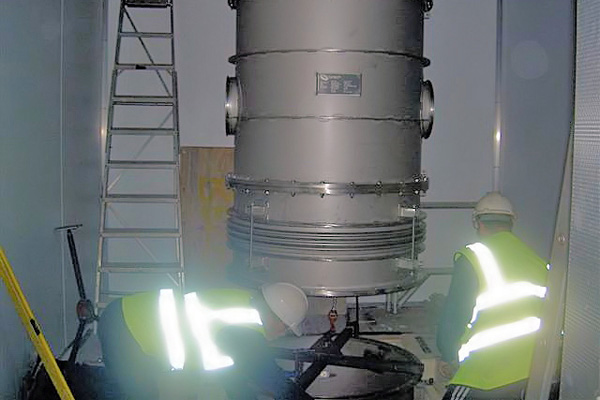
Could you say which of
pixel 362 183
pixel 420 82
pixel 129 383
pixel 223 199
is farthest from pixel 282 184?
pixel 223 199

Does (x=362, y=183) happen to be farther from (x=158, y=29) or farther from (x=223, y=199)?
(x=158, y=29)

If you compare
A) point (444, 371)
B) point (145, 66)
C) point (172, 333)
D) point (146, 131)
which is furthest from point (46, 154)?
point (444, 371)

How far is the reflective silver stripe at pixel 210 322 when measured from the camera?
10.2 ft

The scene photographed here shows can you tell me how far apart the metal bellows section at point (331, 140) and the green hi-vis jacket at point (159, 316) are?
0.99 m

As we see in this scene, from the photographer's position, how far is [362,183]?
4184 millimetres

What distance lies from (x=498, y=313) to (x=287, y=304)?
3.38 feet

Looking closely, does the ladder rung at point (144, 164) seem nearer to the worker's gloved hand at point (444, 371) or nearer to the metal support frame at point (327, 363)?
the metal support frame at point (327, 363)

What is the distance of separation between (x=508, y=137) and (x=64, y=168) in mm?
3953

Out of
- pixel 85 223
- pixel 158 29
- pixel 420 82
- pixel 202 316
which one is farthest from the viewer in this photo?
pixel 158 29

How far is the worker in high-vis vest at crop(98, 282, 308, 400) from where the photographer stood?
292 centimetres

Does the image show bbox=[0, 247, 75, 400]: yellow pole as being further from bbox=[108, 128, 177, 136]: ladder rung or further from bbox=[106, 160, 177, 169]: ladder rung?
bbox=[108, 128, 177, 136]: ladder rung

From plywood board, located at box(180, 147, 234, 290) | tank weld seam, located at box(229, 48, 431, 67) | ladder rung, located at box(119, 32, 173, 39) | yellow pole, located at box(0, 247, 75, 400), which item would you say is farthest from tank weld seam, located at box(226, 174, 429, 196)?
ladder rung, located at box(119, 32, 173, 39)

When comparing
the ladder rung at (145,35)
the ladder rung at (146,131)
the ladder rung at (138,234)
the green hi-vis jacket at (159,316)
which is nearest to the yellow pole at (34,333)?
the green hi-vis jacket at (159,316)

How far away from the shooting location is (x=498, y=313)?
3189mm
